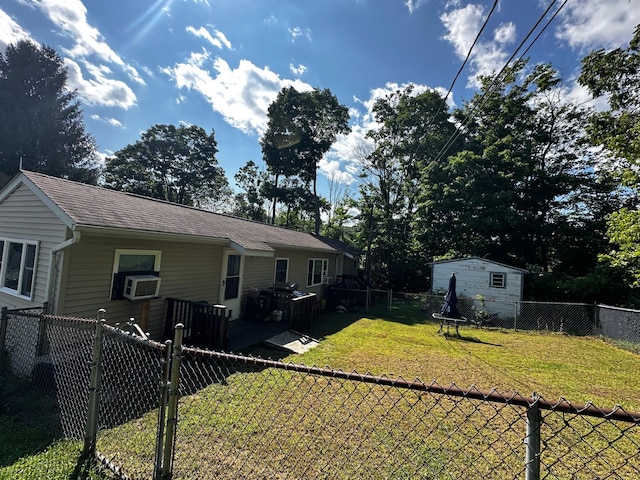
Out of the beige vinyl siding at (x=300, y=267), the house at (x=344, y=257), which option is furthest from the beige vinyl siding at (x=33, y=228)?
the house at (x=344, y=257)

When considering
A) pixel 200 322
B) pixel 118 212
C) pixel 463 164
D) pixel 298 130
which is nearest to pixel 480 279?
pixel 463 164

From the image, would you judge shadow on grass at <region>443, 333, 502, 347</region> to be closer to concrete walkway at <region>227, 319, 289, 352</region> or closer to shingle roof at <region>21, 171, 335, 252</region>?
concrete walkway at <region>227, 319, 289, 352</region>

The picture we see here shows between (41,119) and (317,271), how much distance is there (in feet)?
92.0

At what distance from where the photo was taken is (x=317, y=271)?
15.7 metres

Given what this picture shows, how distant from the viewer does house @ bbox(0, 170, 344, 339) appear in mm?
5281

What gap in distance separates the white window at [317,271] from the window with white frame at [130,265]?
8593 millimetres

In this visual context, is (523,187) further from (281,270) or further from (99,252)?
(99,252)

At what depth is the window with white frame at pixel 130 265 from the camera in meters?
5.98

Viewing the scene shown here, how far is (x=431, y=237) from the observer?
19.8 m

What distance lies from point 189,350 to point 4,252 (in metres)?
6.97

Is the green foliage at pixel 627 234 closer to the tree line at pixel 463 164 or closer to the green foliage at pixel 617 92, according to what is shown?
the tree line at pixel 463 164

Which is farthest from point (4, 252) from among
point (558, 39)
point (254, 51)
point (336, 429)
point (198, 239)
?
point (558, 39)

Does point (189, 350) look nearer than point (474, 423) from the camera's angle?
Yes

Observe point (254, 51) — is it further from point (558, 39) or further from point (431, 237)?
point (431, 237)
